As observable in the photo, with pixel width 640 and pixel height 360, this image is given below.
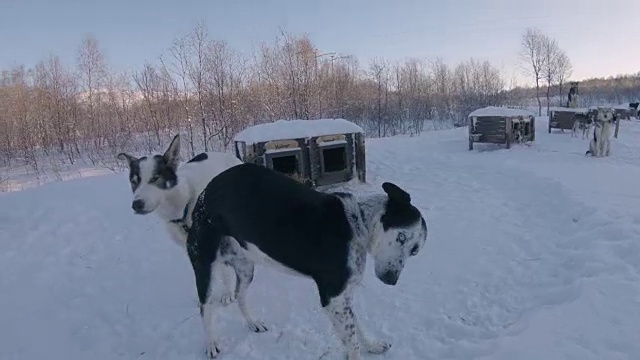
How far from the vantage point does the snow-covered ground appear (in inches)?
113

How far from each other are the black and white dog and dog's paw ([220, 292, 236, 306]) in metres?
0.95

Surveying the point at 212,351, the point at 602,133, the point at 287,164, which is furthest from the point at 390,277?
the point at 602,133

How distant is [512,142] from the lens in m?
13.2

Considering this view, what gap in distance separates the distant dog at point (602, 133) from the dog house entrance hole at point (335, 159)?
7994 mm

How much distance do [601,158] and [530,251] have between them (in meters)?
8.73

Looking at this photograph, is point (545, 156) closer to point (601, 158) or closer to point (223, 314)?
point (601, 158)

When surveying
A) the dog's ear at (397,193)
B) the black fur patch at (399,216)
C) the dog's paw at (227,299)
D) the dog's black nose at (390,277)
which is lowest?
the dog's paw at (227,299)

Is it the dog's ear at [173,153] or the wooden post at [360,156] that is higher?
the dog's ear at [173,153]

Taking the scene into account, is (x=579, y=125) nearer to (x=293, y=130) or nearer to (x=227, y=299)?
(x=293, y=130)

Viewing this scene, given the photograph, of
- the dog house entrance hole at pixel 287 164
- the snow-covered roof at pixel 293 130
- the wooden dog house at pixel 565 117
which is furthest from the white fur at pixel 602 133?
the dog house entrance hole at pixel 287 164

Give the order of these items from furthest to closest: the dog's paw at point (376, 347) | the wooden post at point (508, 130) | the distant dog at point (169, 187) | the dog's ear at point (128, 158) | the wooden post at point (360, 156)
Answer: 1. the wooden post at point (508, 130)
2. the wooden post at point (360, 156)
3. the dog's ear at point (128, 158)
4. the distant dog at point (169, 187)
5. the dog's paw at point (376, 347)

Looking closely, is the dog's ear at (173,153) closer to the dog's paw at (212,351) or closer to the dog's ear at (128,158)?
the dog's ear at (128,158)

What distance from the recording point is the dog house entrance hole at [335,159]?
765 cm

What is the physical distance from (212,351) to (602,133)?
12.3m
